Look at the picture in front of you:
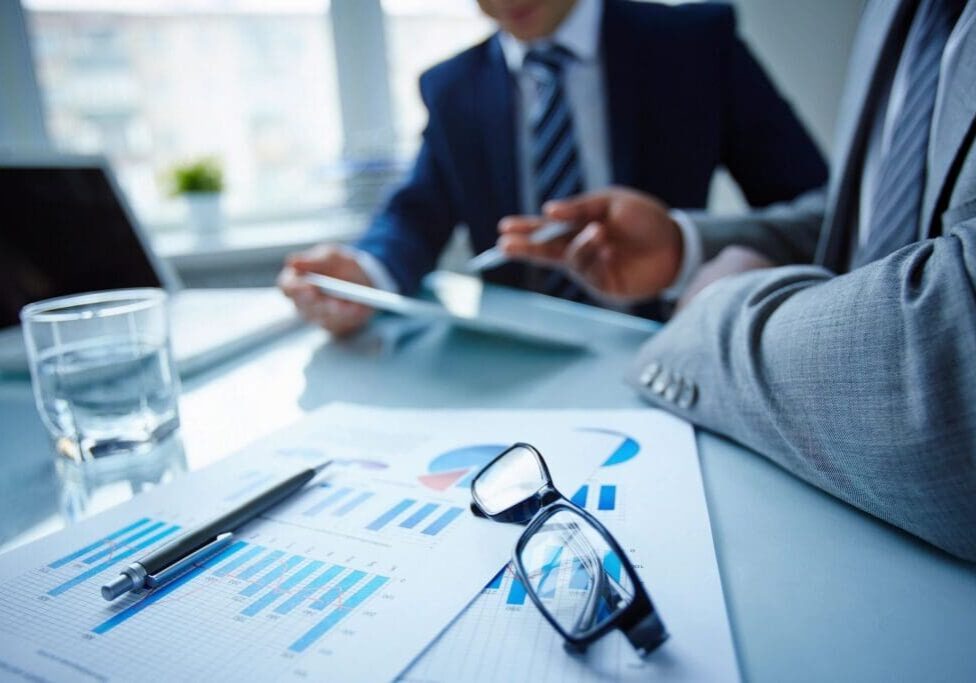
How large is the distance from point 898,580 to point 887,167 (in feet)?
1.21

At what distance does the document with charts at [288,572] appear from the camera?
0.24m

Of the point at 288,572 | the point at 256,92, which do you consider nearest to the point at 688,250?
the point at 288,572

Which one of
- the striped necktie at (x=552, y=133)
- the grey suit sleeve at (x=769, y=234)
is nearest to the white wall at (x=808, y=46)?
the striped necktie at (x=552, y=133)

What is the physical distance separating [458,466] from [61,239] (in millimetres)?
720

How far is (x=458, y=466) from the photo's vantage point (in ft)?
1.31

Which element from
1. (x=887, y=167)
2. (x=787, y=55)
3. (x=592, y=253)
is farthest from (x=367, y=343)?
(x=787, y=55)

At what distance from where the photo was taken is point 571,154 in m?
1.17

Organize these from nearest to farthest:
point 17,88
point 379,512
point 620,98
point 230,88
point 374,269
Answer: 1. point 379,512
2. point 374,269
3. point 620,98
4. point 17,88
5. point 230,88

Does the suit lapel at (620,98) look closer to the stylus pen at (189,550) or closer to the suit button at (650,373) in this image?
the suit button at (650,373)

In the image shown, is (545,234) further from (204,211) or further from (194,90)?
(194,90)

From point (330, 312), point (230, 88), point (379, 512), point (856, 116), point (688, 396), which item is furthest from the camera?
point (230, 88)

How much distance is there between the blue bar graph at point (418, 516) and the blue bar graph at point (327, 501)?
0.05m

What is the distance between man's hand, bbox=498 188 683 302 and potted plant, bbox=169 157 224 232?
96 cm

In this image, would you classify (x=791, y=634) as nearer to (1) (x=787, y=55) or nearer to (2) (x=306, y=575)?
(2) (x=306, y=575)
